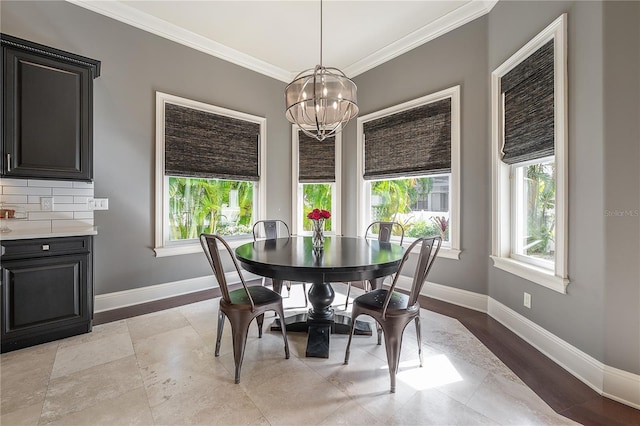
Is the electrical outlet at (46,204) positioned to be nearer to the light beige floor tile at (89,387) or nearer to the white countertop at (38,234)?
the white countertop at (38,234)

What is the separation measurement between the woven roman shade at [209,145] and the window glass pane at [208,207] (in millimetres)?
150

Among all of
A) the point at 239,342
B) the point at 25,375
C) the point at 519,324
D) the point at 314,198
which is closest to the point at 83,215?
the point at 25,375

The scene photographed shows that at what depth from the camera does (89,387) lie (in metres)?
1.78

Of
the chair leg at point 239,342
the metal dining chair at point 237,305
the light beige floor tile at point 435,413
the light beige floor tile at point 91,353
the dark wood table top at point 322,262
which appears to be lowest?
the light beige floor tile at point 435,413

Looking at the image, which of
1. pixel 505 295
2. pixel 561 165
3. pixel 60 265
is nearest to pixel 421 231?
pixel 505 295

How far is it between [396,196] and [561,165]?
6.65 feet

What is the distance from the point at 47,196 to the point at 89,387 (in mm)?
1910

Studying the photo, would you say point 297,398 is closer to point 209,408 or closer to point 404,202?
point 209,408

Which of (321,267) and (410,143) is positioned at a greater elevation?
(410,143)

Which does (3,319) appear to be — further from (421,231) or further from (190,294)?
(421,231)

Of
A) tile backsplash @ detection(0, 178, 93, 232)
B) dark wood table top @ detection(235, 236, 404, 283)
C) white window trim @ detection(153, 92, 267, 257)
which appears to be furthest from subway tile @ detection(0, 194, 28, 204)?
dark wood table top @ detection(235, 236, 404, 283)

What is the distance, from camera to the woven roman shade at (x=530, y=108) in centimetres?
217

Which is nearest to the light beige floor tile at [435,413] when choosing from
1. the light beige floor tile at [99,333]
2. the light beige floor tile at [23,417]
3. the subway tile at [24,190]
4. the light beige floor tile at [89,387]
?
the light beige floor tile at [89,387]

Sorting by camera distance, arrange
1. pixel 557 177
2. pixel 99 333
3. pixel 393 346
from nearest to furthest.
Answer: pixel 393 346
pixel 557 177
pixel 99 333
